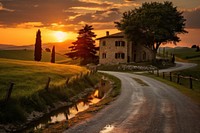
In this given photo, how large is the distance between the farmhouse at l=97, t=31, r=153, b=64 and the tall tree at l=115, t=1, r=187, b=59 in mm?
4344

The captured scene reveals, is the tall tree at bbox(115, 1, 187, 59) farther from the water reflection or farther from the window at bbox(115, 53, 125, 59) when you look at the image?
the water reflection

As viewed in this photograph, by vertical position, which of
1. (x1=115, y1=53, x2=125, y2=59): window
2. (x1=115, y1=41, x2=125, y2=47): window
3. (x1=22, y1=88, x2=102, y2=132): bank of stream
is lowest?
(x1=22, y1=88, x2=102, y2=132): bank of stream

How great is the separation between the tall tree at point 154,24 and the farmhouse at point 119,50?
4.34 m

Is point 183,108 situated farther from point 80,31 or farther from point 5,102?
point 80,31

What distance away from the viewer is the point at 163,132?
14445mm

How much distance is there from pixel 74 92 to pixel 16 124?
14.1m

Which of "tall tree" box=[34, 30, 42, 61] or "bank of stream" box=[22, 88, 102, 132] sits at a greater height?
"tall tree" box=[34, 30, 42, 61]

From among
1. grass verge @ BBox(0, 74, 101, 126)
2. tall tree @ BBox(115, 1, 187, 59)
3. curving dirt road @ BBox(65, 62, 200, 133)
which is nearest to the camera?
curving dirt road @ BBox(65, 62, 200, 133)

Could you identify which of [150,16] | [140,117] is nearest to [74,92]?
[140,117]

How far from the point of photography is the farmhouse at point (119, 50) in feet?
283

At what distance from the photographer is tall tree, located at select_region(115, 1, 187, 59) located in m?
77.8

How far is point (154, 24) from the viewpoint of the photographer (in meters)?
77.9

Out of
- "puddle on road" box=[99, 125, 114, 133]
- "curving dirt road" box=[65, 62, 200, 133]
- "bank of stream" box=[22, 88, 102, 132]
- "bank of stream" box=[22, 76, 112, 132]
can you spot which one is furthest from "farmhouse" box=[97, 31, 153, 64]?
"puddle on road" box=[99, 125, 114, 133]

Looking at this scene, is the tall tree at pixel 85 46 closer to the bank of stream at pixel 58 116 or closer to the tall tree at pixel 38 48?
the tall tree at pixel 38 48
